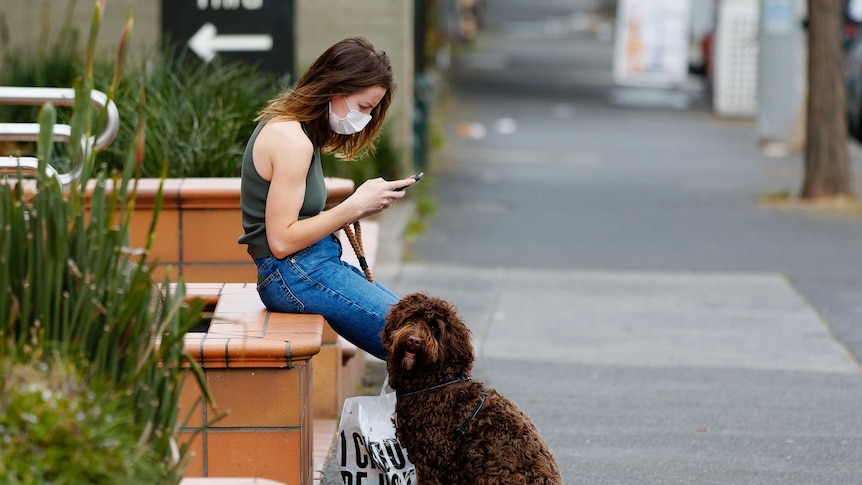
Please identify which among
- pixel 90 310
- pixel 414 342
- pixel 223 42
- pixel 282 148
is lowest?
pixel 414 342

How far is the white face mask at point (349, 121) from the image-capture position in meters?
4.19

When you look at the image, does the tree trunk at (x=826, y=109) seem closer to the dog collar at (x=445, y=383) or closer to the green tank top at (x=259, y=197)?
the green tank top at (x=259, y=197)

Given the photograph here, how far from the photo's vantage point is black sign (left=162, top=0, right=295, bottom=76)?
989cm

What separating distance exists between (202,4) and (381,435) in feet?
22.4

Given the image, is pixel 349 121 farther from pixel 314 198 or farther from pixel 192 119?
pixel 192 119

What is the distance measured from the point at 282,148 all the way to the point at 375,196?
33cm

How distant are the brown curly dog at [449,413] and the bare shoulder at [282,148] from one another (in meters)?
0.60

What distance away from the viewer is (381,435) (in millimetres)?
3912

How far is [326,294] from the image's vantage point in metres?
4.12

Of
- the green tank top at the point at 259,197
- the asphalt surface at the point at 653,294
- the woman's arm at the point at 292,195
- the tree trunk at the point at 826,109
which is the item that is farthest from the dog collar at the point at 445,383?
the tree trunk at the point at 826,109

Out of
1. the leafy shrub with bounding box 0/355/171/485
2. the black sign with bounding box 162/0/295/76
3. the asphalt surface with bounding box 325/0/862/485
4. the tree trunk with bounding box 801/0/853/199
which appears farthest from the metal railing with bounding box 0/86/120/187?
the tree trunk with bounding box 801/0/853/199

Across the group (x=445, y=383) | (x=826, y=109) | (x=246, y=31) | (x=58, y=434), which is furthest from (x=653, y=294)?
(x=58, y=434)

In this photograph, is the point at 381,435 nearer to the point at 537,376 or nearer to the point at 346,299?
the point at 346,299

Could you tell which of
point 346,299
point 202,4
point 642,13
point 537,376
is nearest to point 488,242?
point 202,4
